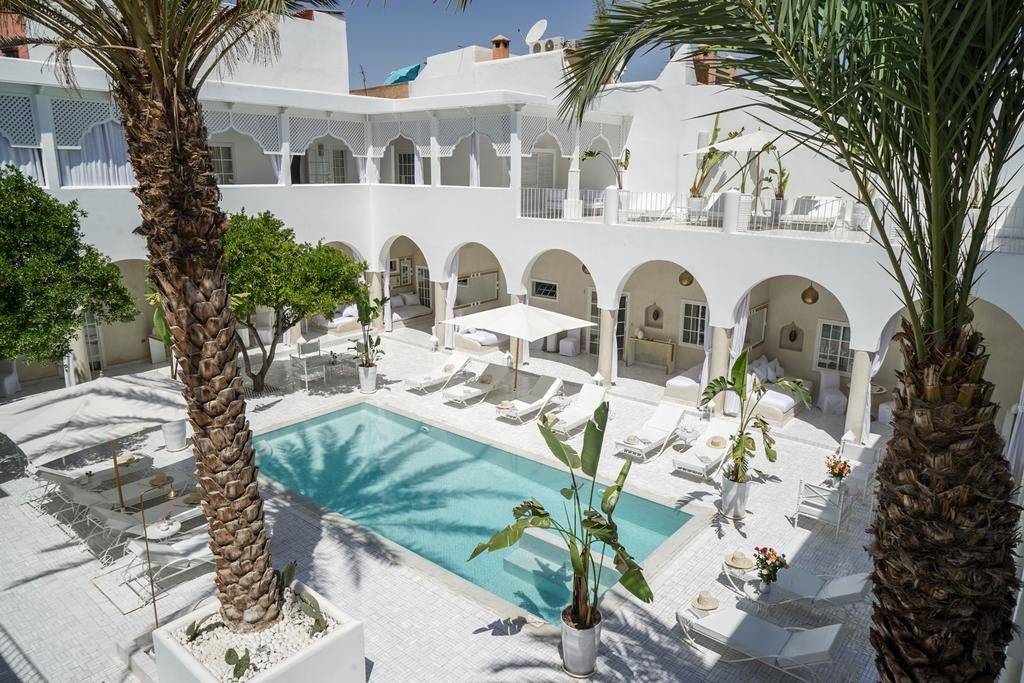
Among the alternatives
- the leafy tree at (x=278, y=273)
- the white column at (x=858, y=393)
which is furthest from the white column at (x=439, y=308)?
the white column at (x=858, y=393)

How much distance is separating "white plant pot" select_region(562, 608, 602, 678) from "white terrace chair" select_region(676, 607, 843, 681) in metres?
1.37

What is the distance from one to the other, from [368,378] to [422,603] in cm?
950

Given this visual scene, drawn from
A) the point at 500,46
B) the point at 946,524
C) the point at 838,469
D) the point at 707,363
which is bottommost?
the point at 838,469

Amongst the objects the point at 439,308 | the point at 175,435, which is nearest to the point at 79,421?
the point at 175,435

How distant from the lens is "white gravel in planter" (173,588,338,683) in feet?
24.2

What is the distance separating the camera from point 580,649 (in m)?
8.01

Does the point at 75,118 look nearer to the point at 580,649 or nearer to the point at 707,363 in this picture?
the point at 707,363

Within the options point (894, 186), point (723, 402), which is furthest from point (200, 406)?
point (723, 402)

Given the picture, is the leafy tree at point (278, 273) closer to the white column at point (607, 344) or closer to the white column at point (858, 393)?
the white column at point (607, 344)

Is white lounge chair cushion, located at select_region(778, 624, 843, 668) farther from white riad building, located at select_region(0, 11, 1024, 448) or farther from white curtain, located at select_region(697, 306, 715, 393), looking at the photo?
white curtain, located at select_region(697, 306, 715, 393)

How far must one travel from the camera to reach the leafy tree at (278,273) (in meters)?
16.1

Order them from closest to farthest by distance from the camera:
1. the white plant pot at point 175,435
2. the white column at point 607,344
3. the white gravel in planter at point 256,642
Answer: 1. the white gravel in planter at point 256,642
2. the white plant pot at point 175,435
3. the white column at point 607,344

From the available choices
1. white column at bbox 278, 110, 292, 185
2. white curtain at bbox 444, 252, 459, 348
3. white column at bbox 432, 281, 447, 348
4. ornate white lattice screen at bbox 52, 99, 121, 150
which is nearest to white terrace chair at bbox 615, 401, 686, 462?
white curtain at bbox 444, 252, 459, 348

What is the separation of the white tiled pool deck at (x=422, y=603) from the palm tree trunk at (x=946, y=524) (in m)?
4.11
